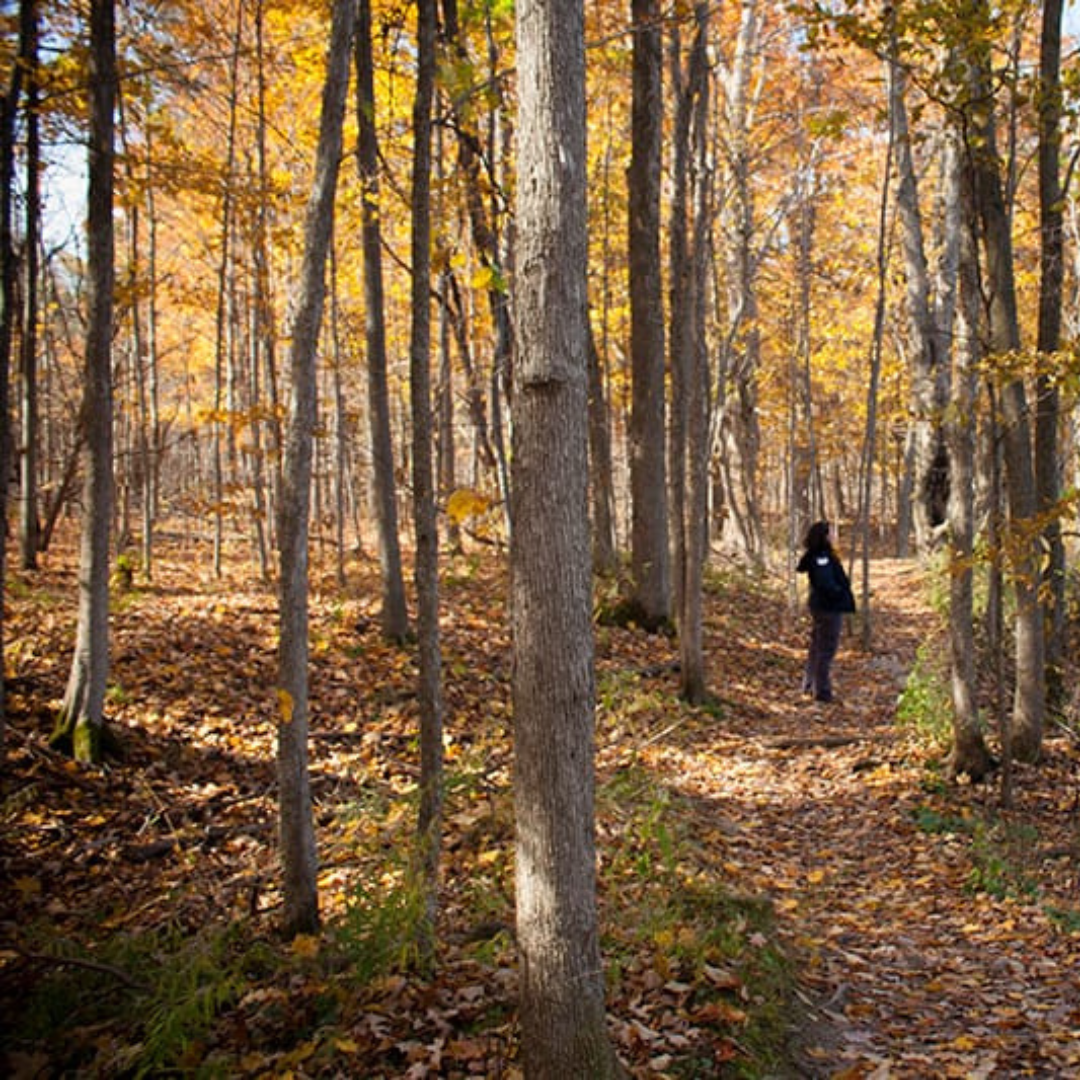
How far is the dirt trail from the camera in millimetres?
3910

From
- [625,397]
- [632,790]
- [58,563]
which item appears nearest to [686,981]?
[632,790]

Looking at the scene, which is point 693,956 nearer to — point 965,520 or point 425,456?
point 425,456

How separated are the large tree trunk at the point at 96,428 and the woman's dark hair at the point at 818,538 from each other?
24.9 ft

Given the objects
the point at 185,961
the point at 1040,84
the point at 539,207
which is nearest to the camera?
the point at 539,207

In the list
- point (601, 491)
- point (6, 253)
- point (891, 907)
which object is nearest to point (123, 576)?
point (6, 253)

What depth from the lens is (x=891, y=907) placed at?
5.49 metres

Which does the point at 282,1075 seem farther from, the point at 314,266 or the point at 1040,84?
the point at 1040,84

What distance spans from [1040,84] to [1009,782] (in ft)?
17.1

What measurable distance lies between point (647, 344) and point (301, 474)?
7943mm

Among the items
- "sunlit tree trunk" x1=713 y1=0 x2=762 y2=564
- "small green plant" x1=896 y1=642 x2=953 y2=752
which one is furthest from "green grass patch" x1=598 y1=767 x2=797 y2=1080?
"sunlit tree trunk" x1=713 y1=0 x2=762 y2=564

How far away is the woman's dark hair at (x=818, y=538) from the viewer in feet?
34.0

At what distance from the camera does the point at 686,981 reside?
13.6 feet

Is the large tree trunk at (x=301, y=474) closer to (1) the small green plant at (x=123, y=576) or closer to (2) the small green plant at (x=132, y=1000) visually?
(2) the small green plant at (x=132, y=1000)

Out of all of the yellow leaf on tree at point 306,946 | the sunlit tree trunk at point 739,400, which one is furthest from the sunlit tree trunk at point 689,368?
the sunlit tree trunk at point 739,400
